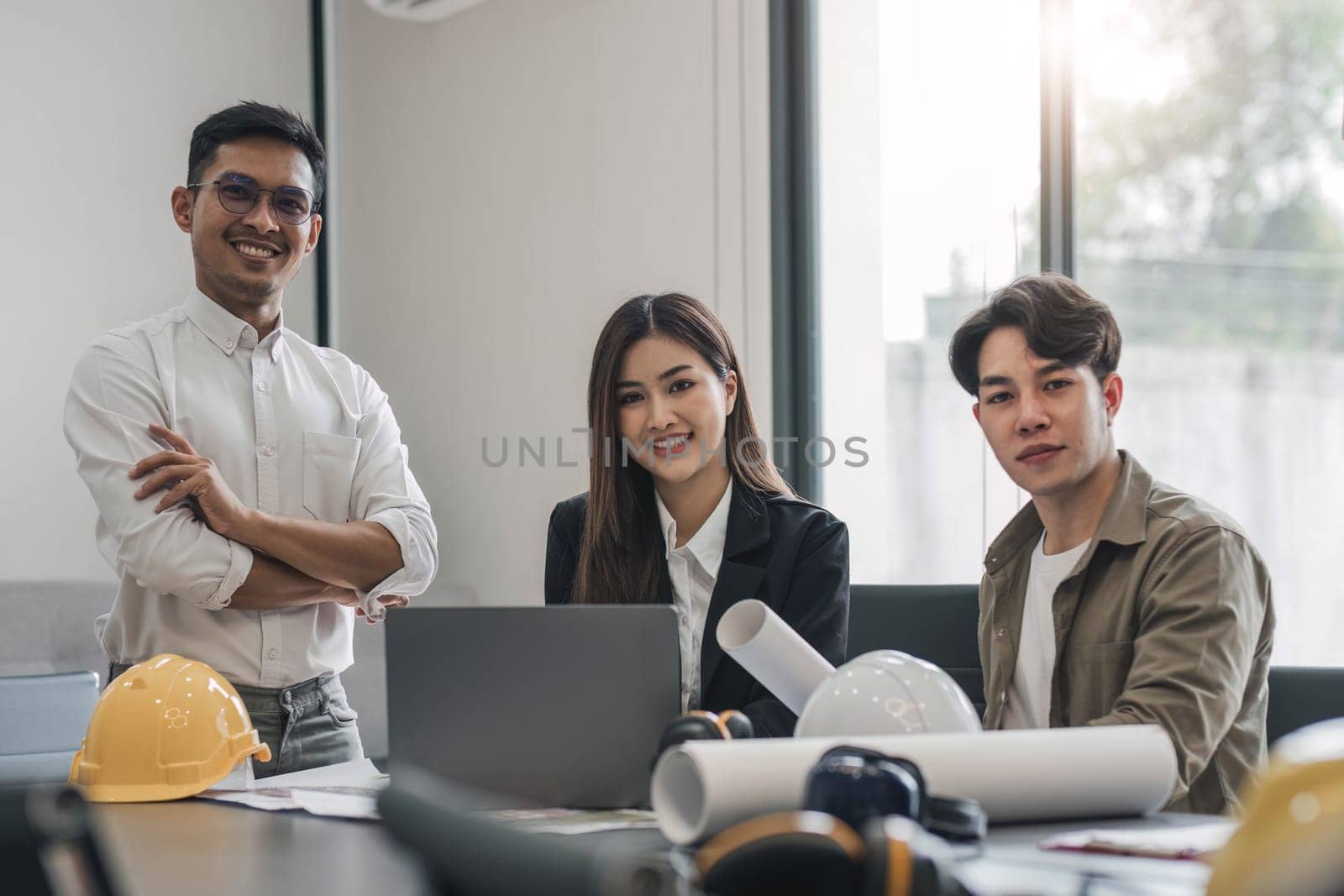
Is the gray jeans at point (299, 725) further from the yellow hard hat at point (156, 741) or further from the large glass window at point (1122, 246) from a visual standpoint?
the large glass window at point (1122, 246)

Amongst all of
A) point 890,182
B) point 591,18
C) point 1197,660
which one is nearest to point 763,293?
point 890,182

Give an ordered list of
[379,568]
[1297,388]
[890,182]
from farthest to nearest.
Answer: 1. [890,182]
2. [1297,388]
3. [379,568]

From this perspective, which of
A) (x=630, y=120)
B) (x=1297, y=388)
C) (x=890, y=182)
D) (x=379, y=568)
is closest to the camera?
(x=379, y=568)

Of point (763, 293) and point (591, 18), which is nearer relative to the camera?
point (763, 293)

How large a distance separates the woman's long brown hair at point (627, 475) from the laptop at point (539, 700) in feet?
1.82

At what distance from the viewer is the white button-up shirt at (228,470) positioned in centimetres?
211

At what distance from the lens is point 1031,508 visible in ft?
7.04

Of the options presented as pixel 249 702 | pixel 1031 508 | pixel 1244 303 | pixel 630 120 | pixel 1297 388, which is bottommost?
pixel 249 702

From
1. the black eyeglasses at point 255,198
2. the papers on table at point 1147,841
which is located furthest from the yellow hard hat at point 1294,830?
the black eyeglasses at point 255,198

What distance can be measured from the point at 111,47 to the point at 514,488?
2006 mm

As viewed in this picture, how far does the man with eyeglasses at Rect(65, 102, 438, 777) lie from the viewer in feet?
6.96

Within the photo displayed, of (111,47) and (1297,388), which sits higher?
(111,47)

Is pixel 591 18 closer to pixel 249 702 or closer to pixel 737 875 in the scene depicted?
pixel 249 702

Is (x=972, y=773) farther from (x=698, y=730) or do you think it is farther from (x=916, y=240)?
(x=916, y=240)
